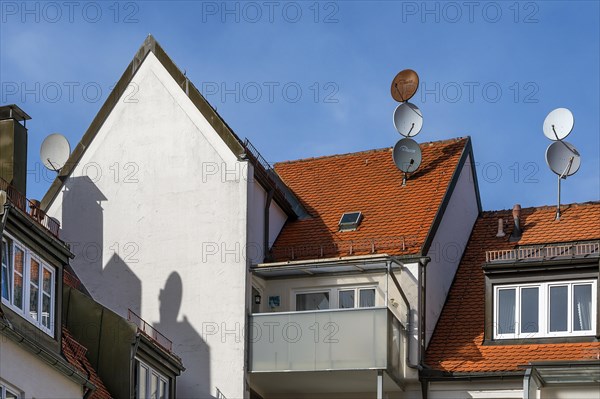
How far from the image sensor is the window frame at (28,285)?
101ft

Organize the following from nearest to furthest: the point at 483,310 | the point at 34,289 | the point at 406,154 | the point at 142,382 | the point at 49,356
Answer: the point at 49,356, the point at 34,289, the point at 142,382, the point at 483,310, the point at 406,154

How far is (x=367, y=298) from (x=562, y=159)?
7660 mm

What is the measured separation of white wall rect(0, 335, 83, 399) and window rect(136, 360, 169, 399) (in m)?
3.61

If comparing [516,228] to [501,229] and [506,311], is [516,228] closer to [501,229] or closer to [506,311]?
[501,229]

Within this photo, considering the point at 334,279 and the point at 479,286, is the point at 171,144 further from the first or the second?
the point at 479,286

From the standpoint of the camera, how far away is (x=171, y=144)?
41375 mm

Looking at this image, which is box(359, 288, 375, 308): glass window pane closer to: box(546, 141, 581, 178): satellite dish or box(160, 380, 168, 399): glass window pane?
box(160, 380, 168, 399): glass window pane

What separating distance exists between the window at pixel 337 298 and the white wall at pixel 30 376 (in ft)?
31.0

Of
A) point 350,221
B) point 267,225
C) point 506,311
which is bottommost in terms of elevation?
point 506,311

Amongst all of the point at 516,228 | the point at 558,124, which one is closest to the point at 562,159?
the point at 558,124

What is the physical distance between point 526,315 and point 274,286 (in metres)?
7.07

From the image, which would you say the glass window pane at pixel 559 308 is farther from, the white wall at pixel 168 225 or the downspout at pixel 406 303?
the white wall at pixel 168 225

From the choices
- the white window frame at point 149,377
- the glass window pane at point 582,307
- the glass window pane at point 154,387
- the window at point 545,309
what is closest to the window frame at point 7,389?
the white window frame at point 149,377

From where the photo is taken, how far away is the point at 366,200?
→ 1705 inches
